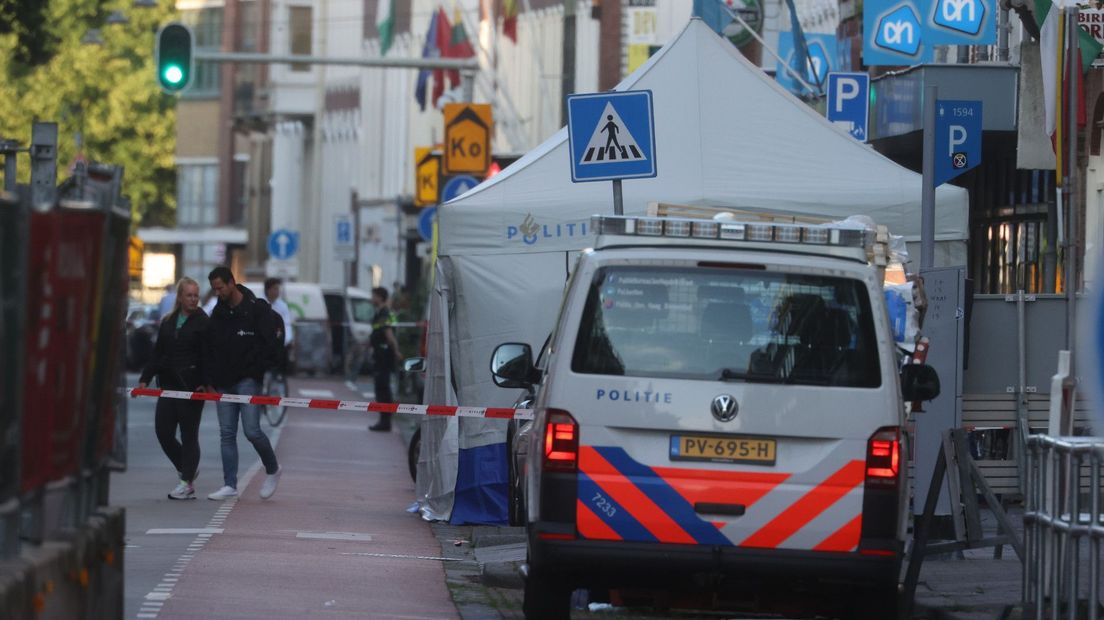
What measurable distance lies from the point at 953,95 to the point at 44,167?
12449 millimetres

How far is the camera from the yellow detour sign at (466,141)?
28875mm

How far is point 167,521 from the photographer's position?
52.2ft

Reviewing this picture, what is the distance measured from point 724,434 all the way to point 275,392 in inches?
847

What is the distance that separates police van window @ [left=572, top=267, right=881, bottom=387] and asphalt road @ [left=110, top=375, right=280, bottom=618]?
A: 269 centimetres

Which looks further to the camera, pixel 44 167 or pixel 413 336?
pixel 413 336

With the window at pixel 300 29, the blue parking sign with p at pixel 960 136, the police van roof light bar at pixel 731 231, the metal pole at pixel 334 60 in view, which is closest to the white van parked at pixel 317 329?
the metal pole at pixel 334 60

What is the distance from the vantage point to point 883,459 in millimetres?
9688

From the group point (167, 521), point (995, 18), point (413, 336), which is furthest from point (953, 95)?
point (413, 336)

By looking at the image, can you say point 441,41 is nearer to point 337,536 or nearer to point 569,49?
point 569,49

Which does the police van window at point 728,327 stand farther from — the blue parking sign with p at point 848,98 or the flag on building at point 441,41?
the flag on building at point 441,41

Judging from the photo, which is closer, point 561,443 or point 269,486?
point 561,443

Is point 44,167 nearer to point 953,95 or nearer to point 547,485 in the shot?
point 547,485

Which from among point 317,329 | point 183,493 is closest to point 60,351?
point 183,493

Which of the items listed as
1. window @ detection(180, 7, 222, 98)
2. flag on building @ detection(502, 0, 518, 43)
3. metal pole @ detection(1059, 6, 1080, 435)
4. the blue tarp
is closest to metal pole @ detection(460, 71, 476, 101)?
flag on building @ detection(502, 0, 518, 43)
